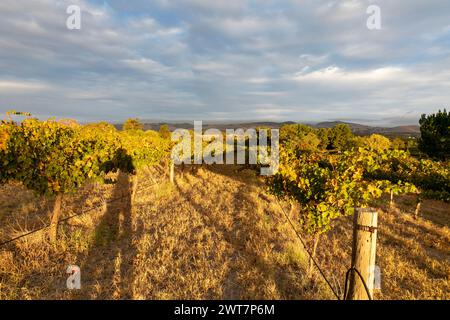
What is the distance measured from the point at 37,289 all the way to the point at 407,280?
27.3ft

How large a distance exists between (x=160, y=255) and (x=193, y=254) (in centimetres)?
83

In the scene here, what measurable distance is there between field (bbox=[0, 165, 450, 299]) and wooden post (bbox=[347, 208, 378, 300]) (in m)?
2.51

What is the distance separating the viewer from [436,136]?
31.7m

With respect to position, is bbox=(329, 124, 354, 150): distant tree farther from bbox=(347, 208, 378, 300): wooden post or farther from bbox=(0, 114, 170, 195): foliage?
bbox=(347, 208, 378, 300): wooden post

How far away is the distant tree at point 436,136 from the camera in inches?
1201

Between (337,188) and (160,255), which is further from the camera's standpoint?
(160,255)

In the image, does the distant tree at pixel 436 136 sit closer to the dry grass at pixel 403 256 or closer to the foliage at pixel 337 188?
the dry grass at pixel 403 256

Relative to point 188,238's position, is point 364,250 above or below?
above

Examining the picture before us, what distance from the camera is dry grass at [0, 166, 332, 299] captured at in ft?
17.6

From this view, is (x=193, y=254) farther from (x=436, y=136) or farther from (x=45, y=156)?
(x=436, y=136)

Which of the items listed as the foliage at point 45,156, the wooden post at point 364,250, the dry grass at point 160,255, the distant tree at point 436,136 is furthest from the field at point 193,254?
the distant tree at point 436,136

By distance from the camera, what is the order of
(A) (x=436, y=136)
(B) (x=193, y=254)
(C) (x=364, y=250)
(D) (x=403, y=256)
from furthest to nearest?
(A) (x=436, y=136) → (D) (x=403, y=256) → (B) (x=193, y=254) → (C) (x=364, y=250)

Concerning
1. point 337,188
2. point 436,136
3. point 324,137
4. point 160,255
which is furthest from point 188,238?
point 324,137
